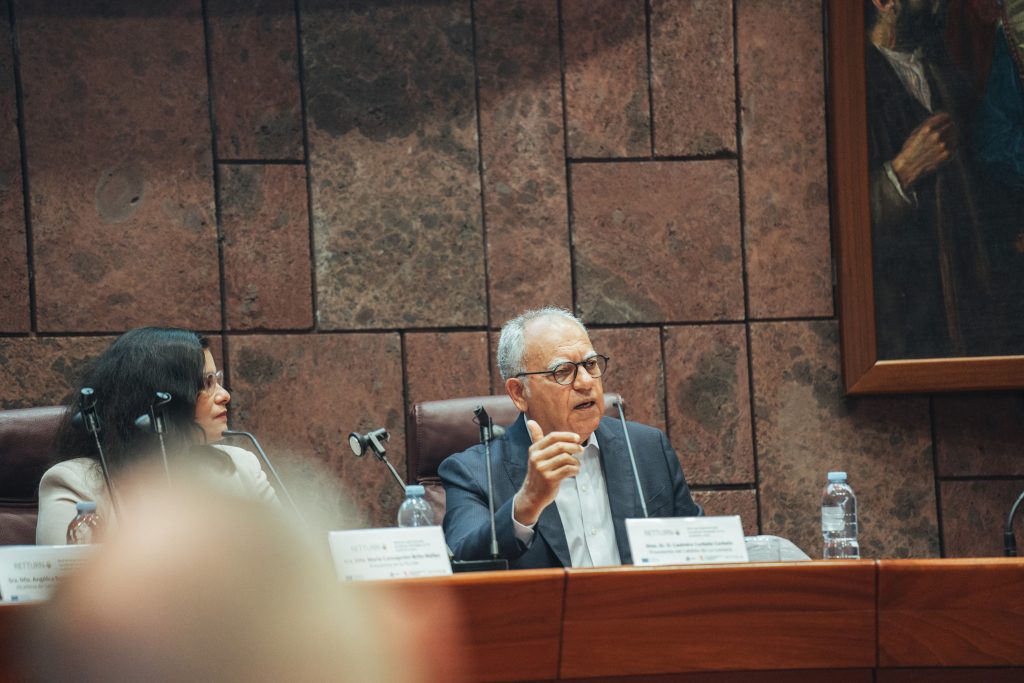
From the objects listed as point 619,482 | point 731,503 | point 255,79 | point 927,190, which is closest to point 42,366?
point 255,79

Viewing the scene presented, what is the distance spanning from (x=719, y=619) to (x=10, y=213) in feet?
8.75

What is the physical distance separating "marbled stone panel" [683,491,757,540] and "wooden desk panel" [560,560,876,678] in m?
1.87

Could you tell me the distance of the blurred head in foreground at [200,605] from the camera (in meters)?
0.73

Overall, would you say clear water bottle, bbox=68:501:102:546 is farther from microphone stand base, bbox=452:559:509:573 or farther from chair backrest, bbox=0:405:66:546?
microphone stand base, bbox=452:559:509:573

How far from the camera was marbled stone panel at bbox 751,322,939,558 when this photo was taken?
11.9ft

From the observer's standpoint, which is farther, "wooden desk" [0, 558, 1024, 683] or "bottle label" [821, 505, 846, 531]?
"bottle label" [821, 505, 846, 531]

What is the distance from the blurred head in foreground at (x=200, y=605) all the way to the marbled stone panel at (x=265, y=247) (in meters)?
2.77

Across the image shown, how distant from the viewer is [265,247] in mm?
3523

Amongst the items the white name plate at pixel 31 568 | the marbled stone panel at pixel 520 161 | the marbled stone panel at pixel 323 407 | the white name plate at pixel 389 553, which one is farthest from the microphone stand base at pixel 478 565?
the marbled stone panel at pixel 520 161

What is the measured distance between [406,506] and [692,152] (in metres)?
1.71

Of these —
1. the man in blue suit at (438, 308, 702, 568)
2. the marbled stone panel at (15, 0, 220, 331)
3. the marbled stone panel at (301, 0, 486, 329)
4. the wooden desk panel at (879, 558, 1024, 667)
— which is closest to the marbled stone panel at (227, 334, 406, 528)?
the marbled stone panel at (301, 0, 486, 329)

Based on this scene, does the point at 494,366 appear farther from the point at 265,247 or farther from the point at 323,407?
the point at 265,247

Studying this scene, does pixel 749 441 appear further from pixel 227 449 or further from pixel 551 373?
pixel 227 449

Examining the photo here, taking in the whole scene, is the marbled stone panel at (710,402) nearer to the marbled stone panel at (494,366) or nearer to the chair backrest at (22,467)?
the marbled stone panel at (494,366)
